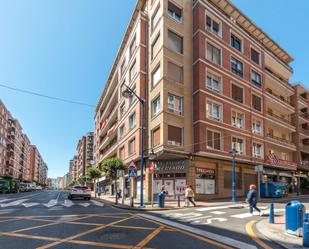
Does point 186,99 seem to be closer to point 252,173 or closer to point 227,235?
point 252,173

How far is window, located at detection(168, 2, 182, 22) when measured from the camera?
27.7 metres

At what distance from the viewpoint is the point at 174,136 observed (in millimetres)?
25828

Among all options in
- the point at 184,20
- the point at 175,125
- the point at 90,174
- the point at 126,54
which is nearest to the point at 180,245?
the point at 175,125

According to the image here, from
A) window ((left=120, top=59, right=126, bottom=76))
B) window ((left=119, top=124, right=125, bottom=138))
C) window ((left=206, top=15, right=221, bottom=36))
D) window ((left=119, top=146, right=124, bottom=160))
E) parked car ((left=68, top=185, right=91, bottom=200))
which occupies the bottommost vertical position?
parked car ((left=68, top=185, right=91, bottom=200))

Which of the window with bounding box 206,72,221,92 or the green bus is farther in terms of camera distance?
the green bus

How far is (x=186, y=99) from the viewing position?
1077 inches

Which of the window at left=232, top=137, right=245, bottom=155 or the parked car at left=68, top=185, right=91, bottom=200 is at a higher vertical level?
the window at left=232, top=137, right=245, bottom=155

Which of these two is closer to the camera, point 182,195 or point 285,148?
point 182,195

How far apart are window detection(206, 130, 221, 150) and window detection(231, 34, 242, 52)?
10985 mm

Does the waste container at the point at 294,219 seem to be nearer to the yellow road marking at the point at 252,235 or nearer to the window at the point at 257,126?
the yellow road marking at the point at 252,235

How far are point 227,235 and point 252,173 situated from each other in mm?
25254

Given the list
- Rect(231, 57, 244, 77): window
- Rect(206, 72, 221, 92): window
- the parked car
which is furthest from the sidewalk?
Rect(231, 57, 244, 77): window

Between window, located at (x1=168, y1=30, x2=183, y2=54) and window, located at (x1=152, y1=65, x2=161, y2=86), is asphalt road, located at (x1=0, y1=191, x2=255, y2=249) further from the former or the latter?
window, located at (x1=168, y1=30, x2=183, y2=54)

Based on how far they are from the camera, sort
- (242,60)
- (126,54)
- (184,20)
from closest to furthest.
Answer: (184,20), (242,60), (126,54)
